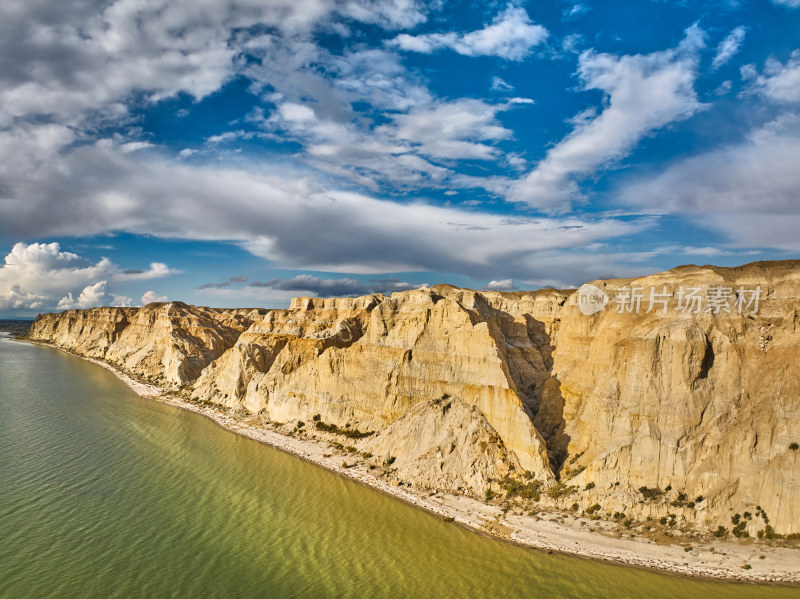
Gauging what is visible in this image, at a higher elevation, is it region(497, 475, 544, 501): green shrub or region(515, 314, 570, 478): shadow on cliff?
region(515, 314, 570, 478): shadow on cliff

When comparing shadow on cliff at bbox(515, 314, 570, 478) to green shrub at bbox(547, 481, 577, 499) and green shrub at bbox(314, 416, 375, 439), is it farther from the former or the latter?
green shrub at bbox(314, 416, 375, 439)

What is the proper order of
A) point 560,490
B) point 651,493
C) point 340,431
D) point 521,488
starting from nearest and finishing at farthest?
point 651,493 → point 560,490 → point 521,488 → point 340,431

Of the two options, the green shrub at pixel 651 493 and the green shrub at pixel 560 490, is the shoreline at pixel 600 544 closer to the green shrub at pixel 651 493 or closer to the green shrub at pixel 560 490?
the green shrub at pixel 560 490

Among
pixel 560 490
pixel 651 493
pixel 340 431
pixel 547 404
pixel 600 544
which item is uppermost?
pixel 547 404

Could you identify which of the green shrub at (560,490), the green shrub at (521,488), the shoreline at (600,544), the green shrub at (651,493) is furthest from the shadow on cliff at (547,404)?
the green shrub at (651,493)

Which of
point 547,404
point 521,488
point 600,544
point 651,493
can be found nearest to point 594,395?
point 547,404

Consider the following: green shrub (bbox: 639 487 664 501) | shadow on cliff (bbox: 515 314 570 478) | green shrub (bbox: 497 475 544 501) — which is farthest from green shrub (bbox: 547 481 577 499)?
green shrub (bbox: 639 487 664 501)

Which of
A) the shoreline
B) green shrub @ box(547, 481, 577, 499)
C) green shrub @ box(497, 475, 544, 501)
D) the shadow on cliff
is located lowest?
the shoreline

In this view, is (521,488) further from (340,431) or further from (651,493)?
(340,431)

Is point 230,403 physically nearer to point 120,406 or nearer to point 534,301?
point 120,406
